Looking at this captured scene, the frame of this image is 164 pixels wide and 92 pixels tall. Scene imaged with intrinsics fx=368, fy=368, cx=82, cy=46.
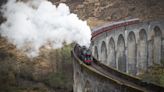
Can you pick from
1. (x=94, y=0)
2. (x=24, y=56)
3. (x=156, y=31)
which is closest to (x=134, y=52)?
(x=156, y=31)

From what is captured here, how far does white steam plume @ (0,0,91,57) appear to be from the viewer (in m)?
42.2

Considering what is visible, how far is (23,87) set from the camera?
142ft

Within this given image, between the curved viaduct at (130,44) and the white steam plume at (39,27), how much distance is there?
13.9 ft

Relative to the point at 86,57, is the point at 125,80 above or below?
below

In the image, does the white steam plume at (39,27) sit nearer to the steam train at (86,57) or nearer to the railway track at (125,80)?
the steam train at (86,57)

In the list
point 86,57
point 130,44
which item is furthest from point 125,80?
point 130,44

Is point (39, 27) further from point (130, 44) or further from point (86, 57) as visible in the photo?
point (86, 57)

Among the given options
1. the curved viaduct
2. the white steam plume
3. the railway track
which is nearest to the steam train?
the railway track

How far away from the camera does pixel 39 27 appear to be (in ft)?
175

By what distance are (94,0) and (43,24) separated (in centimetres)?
3103

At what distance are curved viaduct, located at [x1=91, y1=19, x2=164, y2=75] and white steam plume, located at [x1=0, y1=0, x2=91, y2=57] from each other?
4230 mm

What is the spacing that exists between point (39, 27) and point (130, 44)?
526 inches

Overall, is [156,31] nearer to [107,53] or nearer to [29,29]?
[107,53]

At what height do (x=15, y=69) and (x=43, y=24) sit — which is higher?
(x=43, y=24)
